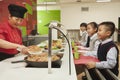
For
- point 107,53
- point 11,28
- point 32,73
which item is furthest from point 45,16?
point 32,73

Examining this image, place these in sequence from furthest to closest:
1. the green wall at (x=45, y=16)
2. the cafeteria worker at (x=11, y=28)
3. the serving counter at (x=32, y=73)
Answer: the green wall at (x=45, y=16), the cafeteria worker at (x=11, y=28), the serving counter at (x=32, y=73)

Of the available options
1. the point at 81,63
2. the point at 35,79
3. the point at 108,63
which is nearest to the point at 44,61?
the point at 35,79

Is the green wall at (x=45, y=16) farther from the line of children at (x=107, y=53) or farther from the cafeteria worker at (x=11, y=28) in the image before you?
the cafeteria worker at (x=11, y=28)

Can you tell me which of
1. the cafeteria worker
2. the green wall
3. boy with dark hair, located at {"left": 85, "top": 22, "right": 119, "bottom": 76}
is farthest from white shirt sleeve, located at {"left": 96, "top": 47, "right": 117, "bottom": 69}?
the green wall

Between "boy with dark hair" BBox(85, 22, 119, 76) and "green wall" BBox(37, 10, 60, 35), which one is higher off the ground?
"green wall" BBox(37, 10, 60, 35)

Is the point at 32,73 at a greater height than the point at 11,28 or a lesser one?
lesser

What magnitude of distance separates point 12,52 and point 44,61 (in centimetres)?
76

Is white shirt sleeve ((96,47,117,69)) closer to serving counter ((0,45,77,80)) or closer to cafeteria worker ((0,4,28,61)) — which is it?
serving counter ((0,45,77,80))

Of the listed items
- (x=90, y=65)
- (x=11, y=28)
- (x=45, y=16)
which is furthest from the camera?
(x=45, y=16)

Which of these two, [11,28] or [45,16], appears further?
[45,16]

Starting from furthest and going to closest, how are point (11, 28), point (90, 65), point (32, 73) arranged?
point (11, 28), point (90, 65), point (32, 73)

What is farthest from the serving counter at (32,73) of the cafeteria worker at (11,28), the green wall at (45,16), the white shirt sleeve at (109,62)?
the green wall at (45,16)

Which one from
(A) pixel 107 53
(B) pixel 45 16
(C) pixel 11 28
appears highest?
(B) pixel 45 16

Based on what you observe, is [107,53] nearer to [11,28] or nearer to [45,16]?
[11,28]
